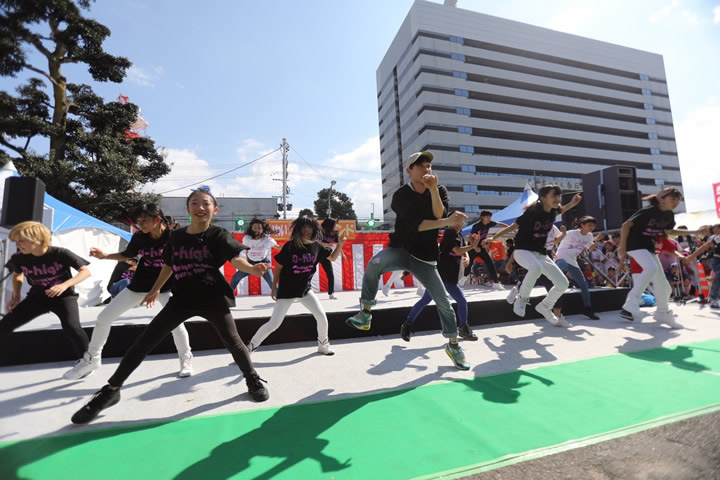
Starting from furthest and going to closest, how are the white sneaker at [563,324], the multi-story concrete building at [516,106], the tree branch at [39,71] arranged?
the multi-story concrete building at [516,106]
the white sneaker at [563,324]
the tree branch at [39,71]

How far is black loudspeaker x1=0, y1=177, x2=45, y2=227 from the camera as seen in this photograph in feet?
13.5

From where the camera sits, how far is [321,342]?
413 centimetres

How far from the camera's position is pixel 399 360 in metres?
3.81

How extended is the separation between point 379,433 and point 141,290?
2726mm

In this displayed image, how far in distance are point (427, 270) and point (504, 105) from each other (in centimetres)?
6768

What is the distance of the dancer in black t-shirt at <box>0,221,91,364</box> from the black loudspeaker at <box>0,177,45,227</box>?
1.14 m

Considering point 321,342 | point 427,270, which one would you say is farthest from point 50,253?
point 427,270

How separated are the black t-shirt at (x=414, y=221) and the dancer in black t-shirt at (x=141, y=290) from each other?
2438 mm

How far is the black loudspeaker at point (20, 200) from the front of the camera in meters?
4.11

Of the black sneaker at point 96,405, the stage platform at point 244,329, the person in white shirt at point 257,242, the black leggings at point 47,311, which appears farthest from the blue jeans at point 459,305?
the person in white shirt at point 257,242

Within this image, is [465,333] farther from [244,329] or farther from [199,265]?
[199,265]

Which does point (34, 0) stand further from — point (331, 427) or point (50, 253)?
point (331, 427)

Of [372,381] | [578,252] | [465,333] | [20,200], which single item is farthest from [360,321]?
[578,252]

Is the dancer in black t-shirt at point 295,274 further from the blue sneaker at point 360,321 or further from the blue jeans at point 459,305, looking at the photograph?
the blue jeans at point 459,305
